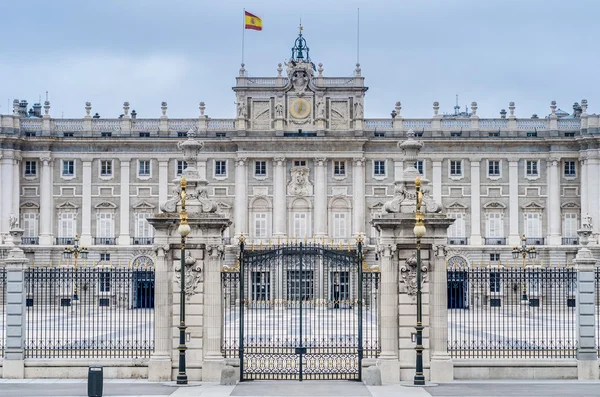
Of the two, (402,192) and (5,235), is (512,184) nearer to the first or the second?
(5,235)

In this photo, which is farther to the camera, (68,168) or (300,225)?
(68,168)

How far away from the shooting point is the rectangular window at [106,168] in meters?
79.3

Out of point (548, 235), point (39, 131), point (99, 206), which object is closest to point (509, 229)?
point (548, 235)

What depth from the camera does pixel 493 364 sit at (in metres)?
25.6

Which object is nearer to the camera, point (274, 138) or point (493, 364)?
point (493, 364)

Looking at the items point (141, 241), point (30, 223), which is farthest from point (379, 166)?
point (30, 223)

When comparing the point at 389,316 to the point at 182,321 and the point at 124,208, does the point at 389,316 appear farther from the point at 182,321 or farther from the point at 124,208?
the point at 124,208

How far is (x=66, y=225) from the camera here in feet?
259

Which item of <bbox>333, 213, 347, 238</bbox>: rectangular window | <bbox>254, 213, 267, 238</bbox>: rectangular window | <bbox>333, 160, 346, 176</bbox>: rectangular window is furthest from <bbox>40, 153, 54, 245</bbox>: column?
<bbox>333, 160, 346, 176</bbox>: rectangular window

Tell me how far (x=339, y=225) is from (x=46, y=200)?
2521cm

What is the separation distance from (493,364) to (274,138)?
176 feet

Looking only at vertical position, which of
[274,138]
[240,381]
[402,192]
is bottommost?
[240,381]

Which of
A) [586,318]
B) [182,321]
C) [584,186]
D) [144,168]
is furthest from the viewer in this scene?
[144,168]

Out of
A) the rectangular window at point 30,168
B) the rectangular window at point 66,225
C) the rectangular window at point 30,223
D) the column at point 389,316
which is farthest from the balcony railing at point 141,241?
the column at point 389,316
